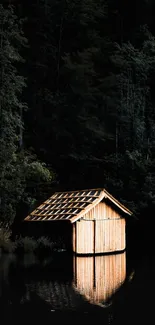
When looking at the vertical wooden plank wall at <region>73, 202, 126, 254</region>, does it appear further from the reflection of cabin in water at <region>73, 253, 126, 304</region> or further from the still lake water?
the still lake water

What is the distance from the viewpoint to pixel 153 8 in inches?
1922

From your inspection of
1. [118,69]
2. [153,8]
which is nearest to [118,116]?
[118,69]

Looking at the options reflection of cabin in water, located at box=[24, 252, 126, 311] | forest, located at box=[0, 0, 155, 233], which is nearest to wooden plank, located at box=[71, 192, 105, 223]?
reflection of cabin in water, located at box=[24, 252, 126, 311]

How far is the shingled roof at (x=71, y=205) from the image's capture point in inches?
1180

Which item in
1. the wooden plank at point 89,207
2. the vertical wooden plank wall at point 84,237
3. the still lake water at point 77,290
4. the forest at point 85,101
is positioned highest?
the forest at point 85,101

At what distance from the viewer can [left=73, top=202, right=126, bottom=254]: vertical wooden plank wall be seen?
2991cm

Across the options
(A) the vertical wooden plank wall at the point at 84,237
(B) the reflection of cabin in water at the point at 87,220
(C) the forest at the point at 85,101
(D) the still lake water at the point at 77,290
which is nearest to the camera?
(D) the still lake water at the point at 77,290

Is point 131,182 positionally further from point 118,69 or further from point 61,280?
point 61,280

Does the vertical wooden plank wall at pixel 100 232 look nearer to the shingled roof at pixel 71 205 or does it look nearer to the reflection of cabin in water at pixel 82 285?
the shingled roof at pixel 71 205

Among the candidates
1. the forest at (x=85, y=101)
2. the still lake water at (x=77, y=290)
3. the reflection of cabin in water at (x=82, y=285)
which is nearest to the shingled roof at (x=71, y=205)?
the still lake water at (x=77, y=290)

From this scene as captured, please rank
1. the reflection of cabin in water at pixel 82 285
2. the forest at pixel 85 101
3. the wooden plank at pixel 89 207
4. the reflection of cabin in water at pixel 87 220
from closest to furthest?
the reflection of cabin in water at pixel 82 285, the wooden plank at pixel 89 207, the reflection of cabin in water at pixel 87 220, the forest at pixel 85 101

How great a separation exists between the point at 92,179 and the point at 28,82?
340 inches

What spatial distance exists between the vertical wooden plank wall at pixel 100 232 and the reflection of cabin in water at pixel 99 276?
0.68 m

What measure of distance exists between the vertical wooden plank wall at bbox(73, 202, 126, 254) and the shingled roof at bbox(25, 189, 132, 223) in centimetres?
47
